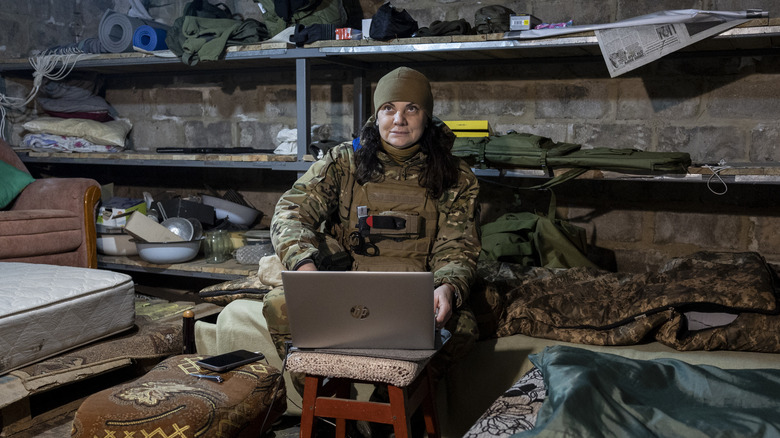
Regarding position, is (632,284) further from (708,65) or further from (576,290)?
(708,65)

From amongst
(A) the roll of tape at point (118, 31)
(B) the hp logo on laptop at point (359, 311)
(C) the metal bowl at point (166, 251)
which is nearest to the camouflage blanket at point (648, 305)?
(B) the hp logo on laptop at point (359, 311)

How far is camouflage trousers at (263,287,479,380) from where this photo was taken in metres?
2.05

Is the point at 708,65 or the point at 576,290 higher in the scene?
the point at 708,65

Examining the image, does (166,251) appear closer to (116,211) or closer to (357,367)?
(116,211)

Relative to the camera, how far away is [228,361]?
203 centimetres

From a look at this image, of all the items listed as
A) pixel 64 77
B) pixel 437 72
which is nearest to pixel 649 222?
pixel 437 72

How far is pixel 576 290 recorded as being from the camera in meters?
2.43

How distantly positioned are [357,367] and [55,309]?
123 centimetres

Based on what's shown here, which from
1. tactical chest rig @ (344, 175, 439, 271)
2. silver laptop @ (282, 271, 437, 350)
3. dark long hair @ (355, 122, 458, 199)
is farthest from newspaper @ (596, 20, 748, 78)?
silver laptop @ (282, 271, 437, 350)

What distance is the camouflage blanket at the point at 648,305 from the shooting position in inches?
80.2

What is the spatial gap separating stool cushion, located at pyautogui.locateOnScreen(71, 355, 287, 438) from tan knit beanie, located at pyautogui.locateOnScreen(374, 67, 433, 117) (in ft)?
3.08

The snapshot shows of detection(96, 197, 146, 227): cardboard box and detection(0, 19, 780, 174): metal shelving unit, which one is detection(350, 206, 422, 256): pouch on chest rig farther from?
detection(96, 197, 146, 227): cardboard box

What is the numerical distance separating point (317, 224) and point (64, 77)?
2541mm

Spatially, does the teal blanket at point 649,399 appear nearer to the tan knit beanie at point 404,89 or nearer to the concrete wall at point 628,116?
the tan knit beanie at point 404,89
